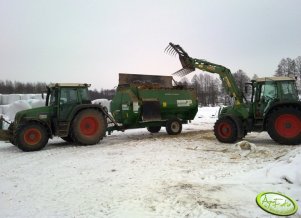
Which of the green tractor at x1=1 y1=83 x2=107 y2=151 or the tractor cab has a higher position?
the tractor cab

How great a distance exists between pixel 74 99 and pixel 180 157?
5.22 metres

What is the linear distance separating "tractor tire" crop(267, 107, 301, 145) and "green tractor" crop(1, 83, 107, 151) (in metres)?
6.07

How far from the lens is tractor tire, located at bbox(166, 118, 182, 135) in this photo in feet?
52.6

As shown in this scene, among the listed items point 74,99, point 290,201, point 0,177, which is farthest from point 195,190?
point 74,99

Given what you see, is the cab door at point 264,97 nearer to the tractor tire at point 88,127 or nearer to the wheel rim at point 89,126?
the tractor tire at point 88,127

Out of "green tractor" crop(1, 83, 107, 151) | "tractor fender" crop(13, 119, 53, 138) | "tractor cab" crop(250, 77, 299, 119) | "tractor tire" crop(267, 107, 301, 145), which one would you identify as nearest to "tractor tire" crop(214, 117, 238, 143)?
"tractor cab" crop(250, 77, 299, 119)

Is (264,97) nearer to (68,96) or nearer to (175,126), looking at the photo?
(175,126)

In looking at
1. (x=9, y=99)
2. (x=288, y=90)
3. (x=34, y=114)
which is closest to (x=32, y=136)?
(x=34, y=114)

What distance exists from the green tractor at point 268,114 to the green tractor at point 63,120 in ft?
15.0

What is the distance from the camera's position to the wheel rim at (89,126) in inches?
511

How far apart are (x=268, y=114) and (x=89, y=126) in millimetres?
6379

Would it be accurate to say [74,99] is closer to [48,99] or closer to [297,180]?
[48,99]

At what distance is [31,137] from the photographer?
11.9 meters

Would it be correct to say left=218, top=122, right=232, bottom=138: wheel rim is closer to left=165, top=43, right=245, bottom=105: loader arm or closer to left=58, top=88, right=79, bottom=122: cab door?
left=165, top=43, right=245, bottom=105: loader arm
